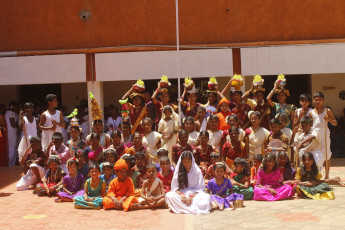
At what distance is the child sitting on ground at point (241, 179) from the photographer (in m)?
8.01

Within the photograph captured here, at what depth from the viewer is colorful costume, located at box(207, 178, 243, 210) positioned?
7.53m

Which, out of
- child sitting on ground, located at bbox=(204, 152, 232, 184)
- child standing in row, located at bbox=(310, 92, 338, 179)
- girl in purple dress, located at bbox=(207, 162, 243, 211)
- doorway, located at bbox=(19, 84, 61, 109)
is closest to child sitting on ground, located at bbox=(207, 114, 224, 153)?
child sitting on ground, located at bbox=(204, 152, 232, 184)

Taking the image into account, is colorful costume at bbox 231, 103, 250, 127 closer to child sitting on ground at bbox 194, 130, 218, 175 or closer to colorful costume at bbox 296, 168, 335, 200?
child sitting on ground at bbox 194, 130, 218, 175

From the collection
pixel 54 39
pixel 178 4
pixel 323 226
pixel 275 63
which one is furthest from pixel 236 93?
pixel 54 39

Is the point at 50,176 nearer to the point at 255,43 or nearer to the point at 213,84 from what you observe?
the point at 213,84

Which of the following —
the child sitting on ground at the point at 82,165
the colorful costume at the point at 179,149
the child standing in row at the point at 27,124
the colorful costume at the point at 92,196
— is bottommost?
the colorful costume at the point at 92,196

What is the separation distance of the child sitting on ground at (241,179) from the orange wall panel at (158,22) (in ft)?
15.5

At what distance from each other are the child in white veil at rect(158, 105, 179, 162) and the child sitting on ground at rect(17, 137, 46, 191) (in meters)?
2.27

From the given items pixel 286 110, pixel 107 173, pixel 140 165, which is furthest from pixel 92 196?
pixel 286 110

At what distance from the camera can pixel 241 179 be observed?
8188 millimetres

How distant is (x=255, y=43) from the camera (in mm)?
11984

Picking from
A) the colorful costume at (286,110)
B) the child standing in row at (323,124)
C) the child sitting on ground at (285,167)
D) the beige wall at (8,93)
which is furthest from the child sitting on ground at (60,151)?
the beige wall at (8,93)

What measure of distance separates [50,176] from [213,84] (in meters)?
3.57

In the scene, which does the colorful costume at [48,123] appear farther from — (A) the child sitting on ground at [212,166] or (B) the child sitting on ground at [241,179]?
(B) the child sitting on ground at [241,179]
